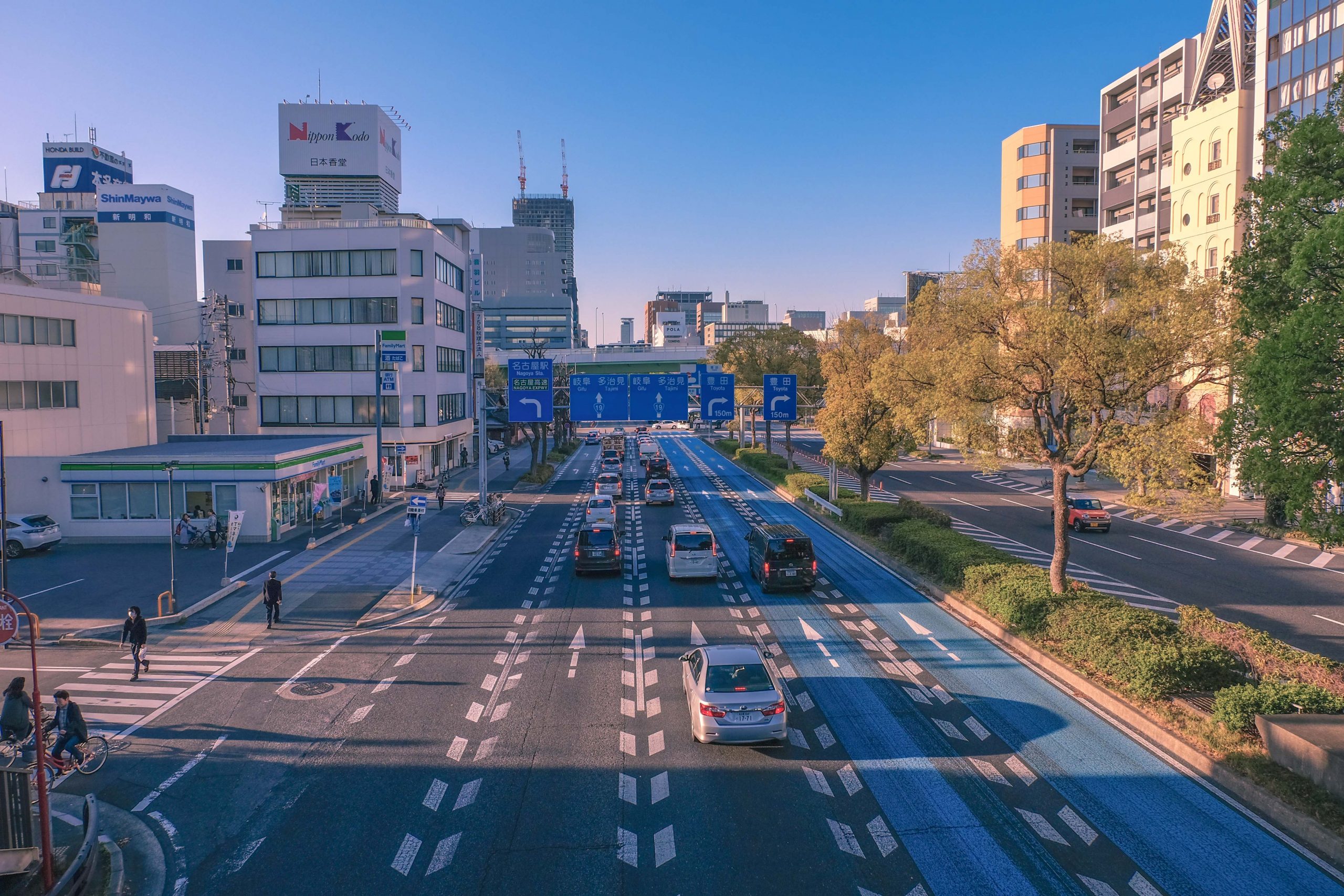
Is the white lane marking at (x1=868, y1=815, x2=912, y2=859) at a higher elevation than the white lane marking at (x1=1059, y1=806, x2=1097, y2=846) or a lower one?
lower

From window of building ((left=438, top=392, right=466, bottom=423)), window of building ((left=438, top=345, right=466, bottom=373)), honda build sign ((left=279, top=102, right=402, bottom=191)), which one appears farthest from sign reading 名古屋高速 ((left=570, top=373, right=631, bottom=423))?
honda build sign ((left=279, top=102, right=402, bottom=191))

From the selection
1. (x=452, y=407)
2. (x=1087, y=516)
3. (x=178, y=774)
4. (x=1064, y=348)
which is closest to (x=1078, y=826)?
(x=1064, y=348)

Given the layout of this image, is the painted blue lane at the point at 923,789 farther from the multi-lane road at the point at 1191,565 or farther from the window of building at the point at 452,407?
the window of building at the point at 452,407

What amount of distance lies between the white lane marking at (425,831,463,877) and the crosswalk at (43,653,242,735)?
893 cm

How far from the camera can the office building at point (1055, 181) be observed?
79312 mm

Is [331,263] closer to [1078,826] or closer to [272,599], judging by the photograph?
[272,599]

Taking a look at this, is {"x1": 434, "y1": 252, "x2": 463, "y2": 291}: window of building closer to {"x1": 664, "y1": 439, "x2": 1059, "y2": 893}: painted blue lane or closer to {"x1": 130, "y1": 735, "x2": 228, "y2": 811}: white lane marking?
{"x1": 664, "y1": 439, "x2": 1059, "y2": 893}: painted blue lane

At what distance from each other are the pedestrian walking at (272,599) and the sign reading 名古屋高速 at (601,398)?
22.3 m

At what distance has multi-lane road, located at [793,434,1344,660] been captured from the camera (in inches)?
966

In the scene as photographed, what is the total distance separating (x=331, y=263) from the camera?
58219 mm

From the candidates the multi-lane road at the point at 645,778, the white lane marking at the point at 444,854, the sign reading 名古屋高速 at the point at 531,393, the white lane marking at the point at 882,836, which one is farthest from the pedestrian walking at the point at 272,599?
the sign reading 名古屋高速 at the point at 531,393

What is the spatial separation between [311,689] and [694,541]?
45.2 feet

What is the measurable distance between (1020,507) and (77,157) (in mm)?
138995

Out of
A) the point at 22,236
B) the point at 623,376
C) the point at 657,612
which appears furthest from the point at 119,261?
the point at 657,612
